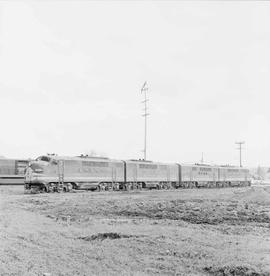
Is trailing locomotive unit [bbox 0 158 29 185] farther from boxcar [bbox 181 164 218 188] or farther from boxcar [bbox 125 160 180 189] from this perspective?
boxcar [bbox 181 164 218 188]

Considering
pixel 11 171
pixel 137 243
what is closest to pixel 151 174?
pixel 11 171

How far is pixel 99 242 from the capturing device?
12906 mm

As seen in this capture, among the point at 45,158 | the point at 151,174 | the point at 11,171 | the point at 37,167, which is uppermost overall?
the point at 45,158

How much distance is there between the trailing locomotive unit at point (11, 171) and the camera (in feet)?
151

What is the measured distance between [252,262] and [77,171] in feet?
90.1

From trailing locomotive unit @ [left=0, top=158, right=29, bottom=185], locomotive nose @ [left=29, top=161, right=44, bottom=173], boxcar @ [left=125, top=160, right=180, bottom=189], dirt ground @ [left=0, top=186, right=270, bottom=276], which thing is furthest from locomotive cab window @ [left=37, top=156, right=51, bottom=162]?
dirt ground @ [left=0, top=186, right=270, bottom=276]

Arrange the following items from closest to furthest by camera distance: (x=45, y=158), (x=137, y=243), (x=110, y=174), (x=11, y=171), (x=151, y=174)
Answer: (x=137, y=243) < (x=45, y=158) < (x=110, y=174) < (x=151, y=174) < (x=11, y=171)

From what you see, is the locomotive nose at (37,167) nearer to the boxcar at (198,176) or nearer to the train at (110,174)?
the train at (110,174)

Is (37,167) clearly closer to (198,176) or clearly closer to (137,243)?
(137,243)

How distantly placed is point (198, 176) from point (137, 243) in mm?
43886

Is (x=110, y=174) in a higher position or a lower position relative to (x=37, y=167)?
lower

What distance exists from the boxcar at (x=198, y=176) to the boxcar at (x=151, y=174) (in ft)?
5.48

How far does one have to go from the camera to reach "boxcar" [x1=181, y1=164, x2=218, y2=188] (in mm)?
53025

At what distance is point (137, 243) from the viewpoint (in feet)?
41.5
